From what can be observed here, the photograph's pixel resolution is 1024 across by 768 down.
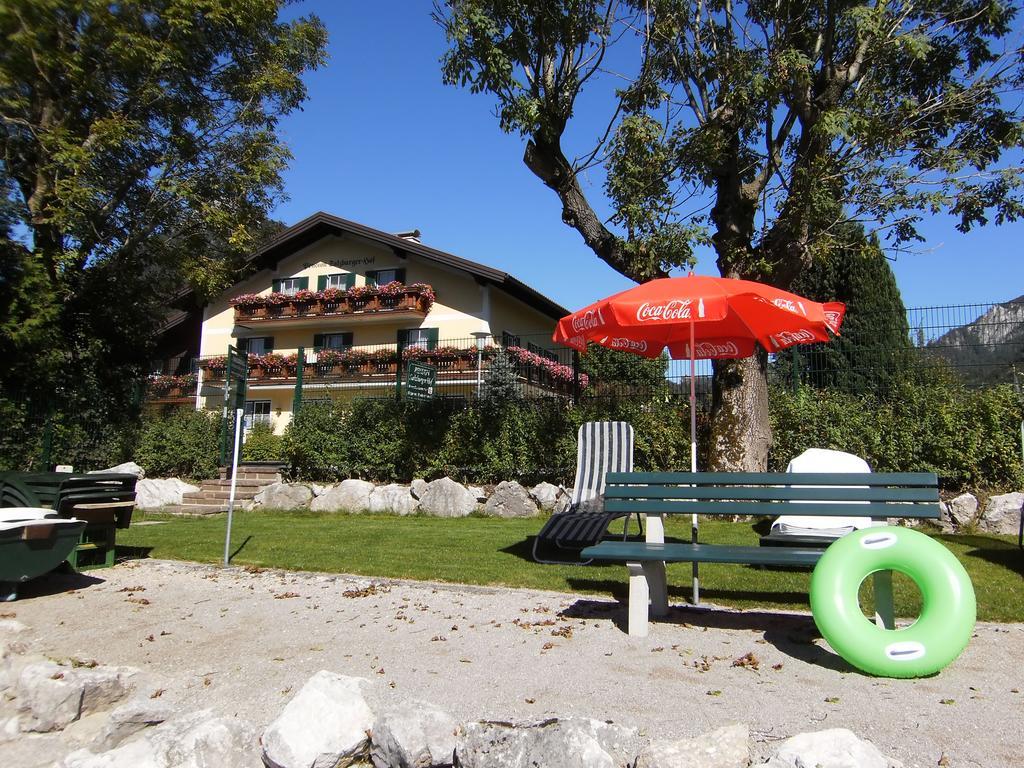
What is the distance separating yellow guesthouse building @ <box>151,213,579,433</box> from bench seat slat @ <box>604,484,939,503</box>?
742 inches

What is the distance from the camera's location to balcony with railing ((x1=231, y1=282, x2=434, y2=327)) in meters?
26.3

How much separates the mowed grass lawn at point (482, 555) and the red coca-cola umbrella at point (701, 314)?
933 mm

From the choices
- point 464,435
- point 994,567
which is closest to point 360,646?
point 994,567

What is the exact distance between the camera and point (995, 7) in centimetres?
973

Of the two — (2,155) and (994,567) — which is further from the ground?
(2,155)

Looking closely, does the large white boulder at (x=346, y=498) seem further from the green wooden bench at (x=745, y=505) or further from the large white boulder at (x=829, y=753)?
the large white boulder at (x=829, y=753)

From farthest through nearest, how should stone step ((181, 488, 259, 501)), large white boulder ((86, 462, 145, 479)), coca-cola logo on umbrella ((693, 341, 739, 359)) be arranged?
large white boulder ((86, 462, 145, 479))
stone step ((181, 488, 259, 501))
coca-cola logo on umbrella ((693, 341, 739, 359))

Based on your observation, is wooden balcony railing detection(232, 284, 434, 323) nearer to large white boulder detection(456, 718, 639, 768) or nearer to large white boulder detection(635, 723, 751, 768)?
large white boulder detection(456, 718, 639, 768)

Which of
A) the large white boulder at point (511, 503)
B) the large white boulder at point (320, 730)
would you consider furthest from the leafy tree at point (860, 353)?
the large white boulder at point (320, 730)

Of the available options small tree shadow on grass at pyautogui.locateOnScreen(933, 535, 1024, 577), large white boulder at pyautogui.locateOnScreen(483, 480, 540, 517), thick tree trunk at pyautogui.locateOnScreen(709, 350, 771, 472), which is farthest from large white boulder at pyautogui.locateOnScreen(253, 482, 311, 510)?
small tree shadow on grass at pyautogui.locateOnScreen(933, 535, 1024, 577)

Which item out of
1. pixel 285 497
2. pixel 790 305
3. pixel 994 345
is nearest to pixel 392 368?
pixel 285 497

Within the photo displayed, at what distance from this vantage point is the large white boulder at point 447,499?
12.0m

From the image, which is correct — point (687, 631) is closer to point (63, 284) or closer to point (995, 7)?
point (995, 7)

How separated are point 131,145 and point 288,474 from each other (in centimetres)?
830
